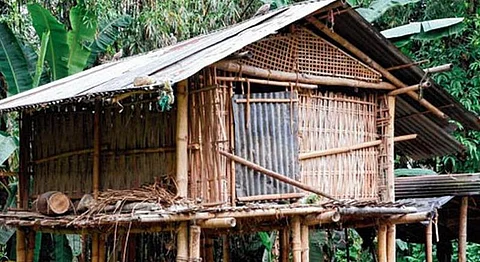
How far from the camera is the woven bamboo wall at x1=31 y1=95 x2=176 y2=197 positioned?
22.1ft

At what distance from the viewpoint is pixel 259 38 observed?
253 inches

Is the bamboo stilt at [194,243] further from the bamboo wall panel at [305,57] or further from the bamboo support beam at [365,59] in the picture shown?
the bamboo support beam at [365,59]

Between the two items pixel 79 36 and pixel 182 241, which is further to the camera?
pixel 79 36

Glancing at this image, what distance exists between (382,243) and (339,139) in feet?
4.21

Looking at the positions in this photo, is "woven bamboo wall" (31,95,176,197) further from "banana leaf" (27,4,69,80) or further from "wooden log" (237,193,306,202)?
"banana leaf" (27,4,69,80)

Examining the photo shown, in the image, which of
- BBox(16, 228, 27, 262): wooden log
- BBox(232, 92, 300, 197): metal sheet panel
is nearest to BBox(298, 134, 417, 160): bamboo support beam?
BBox(232, 92, 300, 197): metal sheet panel

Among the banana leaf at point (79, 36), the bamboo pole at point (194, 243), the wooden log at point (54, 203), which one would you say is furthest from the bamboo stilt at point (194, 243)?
the banana leaf at point (79, 36)

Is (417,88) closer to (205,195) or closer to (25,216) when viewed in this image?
(205,195)

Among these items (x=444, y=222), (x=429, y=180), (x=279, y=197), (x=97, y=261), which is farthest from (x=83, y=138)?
(x=444, y=222)

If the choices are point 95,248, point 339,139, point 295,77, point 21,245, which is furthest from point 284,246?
point 21,245

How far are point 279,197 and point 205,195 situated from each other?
2.64 ft

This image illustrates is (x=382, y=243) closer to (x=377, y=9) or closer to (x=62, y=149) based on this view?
(x=62, y=149)

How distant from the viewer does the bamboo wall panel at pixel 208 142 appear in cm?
649

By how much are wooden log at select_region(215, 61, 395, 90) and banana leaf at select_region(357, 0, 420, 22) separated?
3.02 m
